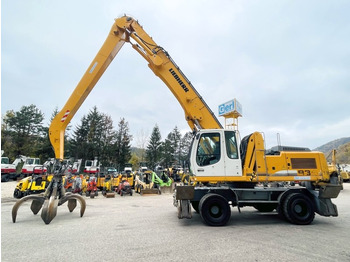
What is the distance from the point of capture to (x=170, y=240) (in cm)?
489

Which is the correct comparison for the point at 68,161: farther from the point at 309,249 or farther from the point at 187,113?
the point at 309,249

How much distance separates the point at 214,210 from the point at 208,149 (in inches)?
72.3

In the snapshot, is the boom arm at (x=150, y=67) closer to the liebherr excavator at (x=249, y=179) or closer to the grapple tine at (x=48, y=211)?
the liebherr excavator at (x=249, y=179)

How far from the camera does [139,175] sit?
18.0 m

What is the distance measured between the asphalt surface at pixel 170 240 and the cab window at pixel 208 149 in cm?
191

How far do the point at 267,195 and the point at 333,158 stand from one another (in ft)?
8.78

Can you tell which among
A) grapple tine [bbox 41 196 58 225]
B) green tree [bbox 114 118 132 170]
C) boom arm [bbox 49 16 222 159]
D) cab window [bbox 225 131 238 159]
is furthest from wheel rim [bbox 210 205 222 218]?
green tree [bbox 114 118 132 170]

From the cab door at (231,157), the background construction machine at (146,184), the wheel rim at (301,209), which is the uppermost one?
the cab door at (231,157)

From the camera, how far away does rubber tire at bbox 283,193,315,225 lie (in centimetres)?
642

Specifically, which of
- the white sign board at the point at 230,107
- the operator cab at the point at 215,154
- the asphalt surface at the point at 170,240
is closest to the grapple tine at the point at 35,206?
the asphalt surface at the point at 170,240

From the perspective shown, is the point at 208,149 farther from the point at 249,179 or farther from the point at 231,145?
the point at 249,179

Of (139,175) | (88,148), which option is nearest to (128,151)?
(88,148)

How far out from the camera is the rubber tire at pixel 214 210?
20.5ft

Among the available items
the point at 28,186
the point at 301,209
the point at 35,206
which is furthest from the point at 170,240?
the point at 28,186
